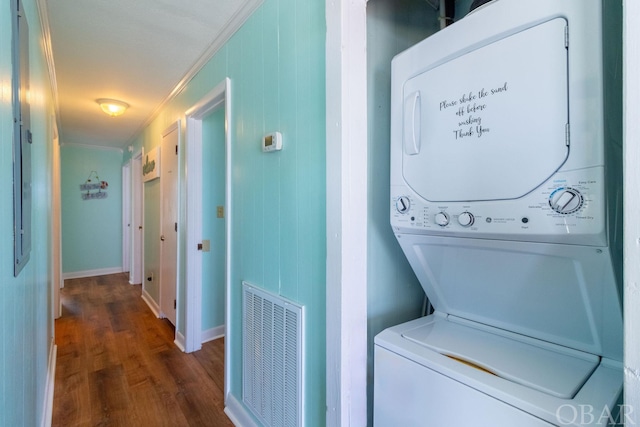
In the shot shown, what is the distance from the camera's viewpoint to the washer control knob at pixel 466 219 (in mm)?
762

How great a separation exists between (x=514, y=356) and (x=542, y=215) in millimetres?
406

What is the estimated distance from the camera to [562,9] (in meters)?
0.61

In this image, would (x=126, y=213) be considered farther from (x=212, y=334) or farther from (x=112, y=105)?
(x=212, y=334)

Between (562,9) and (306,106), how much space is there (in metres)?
0.85

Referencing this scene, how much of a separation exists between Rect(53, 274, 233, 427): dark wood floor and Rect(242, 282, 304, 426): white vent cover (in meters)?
0.47

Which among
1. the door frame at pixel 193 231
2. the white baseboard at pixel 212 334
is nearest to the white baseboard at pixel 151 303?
the white baseboard at pixel 212 334

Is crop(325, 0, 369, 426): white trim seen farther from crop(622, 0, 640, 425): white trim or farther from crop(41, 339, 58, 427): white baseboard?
crop(41, 339, 58, 427): white baseboard

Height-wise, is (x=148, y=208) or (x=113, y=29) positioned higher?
(x=113, y=29)

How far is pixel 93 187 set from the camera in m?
5.18

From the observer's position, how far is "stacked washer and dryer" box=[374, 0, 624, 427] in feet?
1.92

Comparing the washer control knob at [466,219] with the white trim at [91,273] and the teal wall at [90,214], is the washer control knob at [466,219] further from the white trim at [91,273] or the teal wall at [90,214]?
the white trim at [91,273]

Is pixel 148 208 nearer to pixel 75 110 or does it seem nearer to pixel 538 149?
pixel 75 110

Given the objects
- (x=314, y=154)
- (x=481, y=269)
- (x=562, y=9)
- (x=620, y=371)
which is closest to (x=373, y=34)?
(x=314, y=154)

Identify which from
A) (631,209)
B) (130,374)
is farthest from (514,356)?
(130,374)
